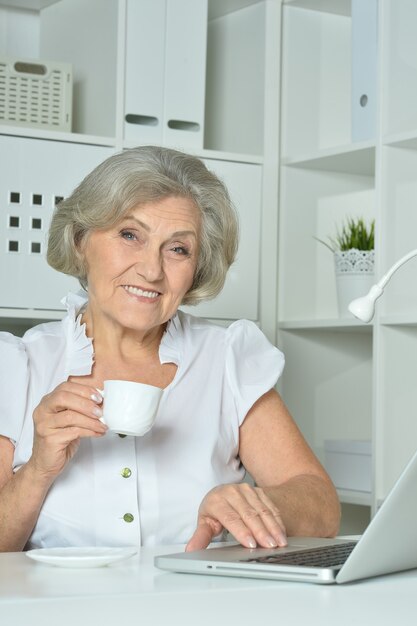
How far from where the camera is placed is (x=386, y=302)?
2537mm

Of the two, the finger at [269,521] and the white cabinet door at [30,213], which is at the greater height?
the white cabinet door at [30,213]

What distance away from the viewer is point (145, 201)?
73.9 inches

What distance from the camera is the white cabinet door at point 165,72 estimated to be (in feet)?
8.75

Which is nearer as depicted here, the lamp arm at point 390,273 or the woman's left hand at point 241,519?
the woman's left hand at point 241,519

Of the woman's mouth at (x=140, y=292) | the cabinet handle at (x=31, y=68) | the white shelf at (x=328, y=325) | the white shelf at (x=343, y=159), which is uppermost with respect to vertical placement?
the cabinet handle at (x=31, y=68)

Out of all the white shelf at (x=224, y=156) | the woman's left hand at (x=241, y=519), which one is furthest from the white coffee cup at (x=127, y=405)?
the white shelf at (x=224, y=156)

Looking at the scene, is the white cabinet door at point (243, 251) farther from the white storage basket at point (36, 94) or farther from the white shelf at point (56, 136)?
the white storage basket at point (36, 94)

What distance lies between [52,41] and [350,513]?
1.55 meters

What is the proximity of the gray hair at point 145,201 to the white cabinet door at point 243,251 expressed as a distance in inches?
27.8

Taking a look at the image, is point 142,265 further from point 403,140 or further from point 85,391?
point 403,140

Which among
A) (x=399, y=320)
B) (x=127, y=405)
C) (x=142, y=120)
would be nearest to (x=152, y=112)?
(x=142, y=120)

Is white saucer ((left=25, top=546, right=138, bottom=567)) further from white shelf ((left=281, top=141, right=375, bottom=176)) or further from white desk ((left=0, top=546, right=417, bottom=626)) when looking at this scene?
white shelf ((left=281, top=141, right=375, bottom=176))

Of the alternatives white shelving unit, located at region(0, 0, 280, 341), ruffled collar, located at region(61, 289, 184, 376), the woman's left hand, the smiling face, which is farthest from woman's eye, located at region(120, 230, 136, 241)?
white shelving unit, located at region(0, 0, 280, 341)

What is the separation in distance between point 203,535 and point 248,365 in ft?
1.90
